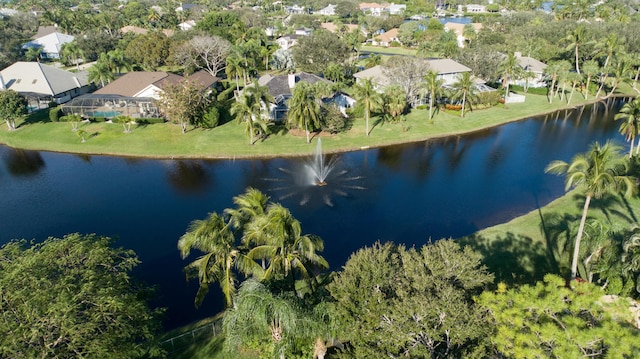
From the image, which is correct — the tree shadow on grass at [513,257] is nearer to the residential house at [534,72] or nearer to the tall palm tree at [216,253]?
the tall palm tree at [216,253]

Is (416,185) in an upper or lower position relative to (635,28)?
lower

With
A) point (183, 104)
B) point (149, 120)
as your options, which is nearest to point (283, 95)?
point (183, 104)

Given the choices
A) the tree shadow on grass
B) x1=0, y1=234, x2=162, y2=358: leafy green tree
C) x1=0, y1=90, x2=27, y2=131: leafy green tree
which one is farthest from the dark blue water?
x1=0, y1=90, x2=27, y2=131: leafy green tree

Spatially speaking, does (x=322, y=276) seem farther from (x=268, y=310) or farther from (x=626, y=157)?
(x=626, y=157)

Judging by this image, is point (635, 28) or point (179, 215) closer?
point (179, 215)

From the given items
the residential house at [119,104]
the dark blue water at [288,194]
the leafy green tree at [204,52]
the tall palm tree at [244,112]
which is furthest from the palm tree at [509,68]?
the leafy green tree at [204,52]

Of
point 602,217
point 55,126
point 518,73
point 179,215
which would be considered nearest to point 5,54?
point 55,126
